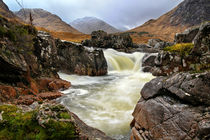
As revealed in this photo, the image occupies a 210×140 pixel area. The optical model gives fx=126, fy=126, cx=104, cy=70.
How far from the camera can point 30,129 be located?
2.87 m

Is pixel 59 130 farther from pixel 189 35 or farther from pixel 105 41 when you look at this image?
pixel 105 41

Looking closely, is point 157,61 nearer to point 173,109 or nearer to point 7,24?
point 173,109

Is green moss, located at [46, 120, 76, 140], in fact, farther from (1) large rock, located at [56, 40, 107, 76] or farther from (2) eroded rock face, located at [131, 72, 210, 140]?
(1) large rock, located at [56, 40, 107, 76]

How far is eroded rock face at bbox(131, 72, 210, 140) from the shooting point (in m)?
3.01

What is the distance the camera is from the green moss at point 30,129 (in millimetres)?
2688

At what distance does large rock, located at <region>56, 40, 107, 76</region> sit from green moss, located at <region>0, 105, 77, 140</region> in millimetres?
14731

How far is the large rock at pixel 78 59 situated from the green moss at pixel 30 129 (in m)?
14.7

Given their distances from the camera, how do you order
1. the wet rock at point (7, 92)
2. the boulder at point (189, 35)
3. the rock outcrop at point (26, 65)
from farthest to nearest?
the boulder at point (189, 35), the rock outcrop at point (26, 65), the wet rock at point (7, 92)

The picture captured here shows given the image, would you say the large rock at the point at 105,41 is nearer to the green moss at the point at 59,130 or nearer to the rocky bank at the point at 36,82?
the rocky bank at the point at 36,82

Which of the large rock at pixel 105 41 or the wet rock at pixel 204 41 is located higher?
the large rock at pixel 105 41

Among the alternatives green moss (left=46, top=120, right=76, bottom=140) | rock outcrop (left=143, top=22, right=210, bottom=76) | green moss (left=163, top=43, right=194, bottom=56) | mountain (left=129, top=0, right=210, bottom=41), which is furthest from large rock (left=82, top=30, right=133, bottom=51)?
mountain (left=129, top=0, right=210, bottom=41)

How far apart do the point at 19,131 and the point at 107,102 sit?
6.61 meters

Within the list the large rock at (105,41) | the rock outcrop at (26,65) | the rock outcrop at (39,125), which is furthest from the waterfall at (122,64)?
the rock outcrop at (39,125)

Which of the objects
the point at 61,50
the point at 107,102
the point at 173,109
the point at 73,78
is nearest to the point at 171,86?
the point at 173,109
